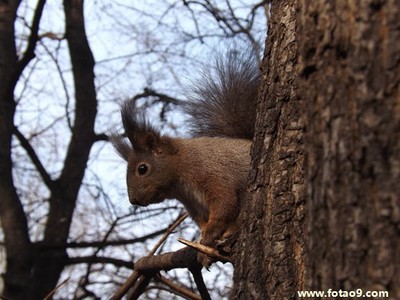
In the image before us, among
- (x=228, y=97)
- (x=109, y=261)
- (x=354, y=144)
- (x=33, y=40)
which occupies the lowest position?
(x=109, y=261)

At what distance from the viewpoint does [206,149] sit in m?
3.13

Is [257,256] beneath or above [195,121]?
beneath

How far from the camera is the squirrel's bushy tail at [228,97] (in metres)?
3.16

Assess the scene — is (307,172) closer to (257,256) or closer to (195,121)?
(257,256)

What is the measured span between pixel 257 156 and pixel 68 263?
3.03 meters

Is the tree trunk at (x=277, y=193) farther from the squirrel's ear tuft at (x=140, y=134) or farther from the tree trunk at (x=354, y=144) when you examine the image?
the squirrel's ear tuft at (x=140, y=134)

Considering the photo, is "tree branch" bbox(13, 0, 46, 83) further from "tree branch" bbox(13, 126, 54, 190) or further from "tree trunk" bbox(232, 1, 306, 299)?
"tree trunk" bbox(232, 1, 306, 299)

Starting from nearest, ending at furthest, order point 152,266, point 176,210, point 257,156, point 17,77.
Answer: point 257,156 → point 152,266 → point 176,210 → point 17,77

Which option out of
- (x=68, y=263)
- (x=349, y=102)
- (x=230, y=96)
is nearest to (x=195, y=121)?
(x=230, y=96)

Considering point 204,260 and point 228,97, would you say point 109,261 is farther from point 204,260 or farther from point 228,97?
point 204,260

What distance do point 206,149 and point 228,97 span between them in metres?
0.27

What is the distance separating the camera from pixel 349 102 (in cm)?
105

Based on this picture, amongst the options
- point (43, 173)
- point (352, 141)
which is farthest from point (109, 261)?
point (352, 141)

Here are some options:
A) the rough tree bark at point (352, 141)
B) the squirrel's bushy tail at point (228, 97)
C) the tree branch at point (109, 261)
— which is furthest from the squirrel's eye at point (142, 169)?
the rough tree bark at point (352, 141)
